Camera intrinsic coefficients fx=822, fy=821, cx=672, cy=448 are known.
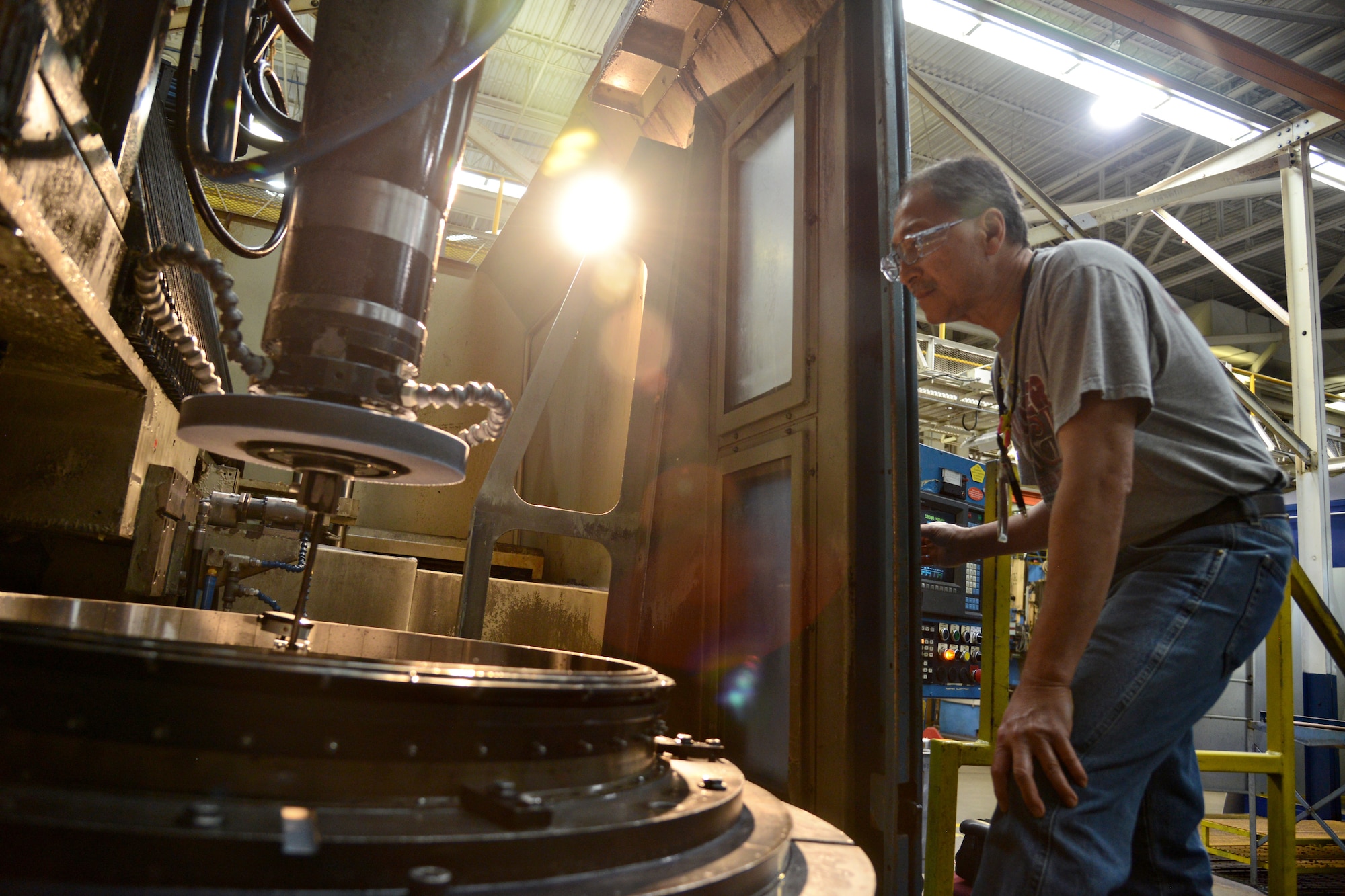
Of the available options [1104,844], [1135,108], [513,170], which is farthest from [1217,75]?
[1104,844]

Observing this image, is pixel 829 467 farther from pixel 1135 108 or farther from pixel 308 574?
pixel 1135 108

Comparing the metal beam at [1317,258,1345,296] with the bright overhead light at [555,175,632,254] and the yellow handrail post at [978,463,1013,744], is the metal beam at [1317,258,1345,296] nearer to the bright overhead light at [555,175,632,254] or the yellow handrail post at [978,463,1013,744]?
the bright overhead light at [555,175,632,254]

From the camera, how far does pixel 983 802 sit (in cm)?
423

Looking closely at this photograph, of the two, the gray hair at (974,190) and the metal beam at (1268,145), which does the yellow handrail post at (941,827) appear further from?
the metal beam at (1268,145)

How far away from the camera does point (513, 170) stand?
5074 mm

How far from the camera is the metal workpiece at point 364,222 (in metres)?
0.90

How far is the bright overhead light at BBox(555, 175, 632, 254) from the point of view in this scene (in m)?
2.23

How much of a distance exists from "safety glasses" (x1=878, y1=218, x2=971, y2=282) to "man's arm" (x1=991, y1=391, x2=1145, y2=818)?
1.24 feet

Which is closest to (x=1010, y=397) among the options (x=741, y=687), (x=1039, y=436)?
(x=1039, y=436)

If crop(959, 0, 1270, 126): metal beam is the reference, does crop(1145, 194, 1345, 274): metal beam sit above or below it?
above

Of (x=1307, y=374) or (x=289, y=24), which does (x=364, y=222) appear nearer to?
(x=289, y=24)

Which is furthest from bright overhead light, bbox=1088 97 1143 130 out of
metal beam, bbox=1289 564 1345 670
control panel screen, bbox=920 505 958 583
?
metal beam, bbox=1289 564 1345 670

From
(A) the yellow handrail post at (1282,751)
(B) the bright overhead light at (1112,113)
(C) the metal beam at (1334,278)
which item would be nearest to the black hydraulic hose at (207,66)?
(A) the yellow handrail post at (1282,751)

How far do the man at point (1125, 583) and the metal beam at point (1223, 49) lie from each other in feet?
5.76
